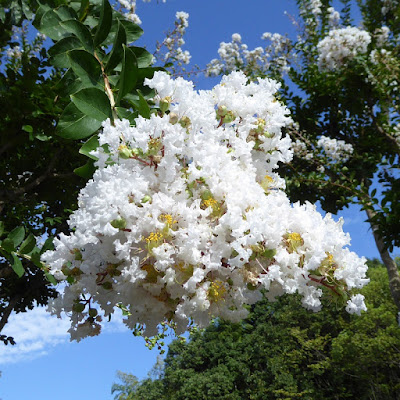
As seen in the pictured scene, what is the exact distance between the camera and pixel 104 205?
2.75ft

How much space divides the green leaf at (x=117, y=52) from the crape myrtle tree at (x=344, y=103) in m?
3.54

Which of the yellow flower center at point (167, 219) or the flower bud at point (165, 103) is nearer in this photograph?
the yellow flower center at point (167, 219)

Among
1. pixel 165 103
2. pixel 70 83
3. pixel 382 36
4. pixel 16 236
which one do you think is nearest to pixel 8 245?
pixel 16 236

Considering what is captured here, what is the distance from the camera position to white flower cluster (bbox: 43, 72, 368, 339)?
0.82 m

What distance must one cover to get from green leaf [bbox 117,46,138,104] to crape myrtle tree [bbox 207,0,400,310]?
3639 millimetres

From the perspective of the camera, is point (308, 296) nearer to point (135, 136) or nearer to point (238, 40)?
point (135, 136)

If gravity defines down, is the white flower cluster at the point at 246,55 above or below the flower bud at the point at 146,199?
above

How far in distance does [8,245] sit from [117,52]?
Result: 103 centimetres

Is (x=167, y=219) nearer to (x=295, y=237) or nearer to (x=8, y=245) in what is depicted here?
(x=295, y=237)

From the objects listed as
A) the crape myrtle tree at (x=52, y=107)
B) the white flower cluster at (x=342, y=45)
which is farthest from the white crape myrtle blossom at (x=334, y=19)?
the crape myrtle tree at (x=52, y=107)

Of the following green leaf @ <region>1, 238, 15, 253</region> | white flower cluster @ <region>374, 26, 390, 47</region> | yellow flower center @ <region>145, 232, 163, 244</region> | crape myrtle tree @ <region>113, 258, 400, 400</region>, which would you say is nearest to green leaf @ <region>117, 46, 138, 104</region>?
yellow flower center @ <region>145, 232, 163, 244</region>

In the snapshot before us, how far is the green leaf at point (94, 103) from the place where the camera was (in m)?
1.03

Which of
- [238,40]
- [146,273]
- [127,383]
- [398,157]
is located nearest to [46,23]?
[146,273]

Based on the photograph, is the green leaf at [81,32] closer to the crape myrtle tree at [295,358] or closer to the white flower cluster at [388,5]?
the white flower cluster at [388,5]
